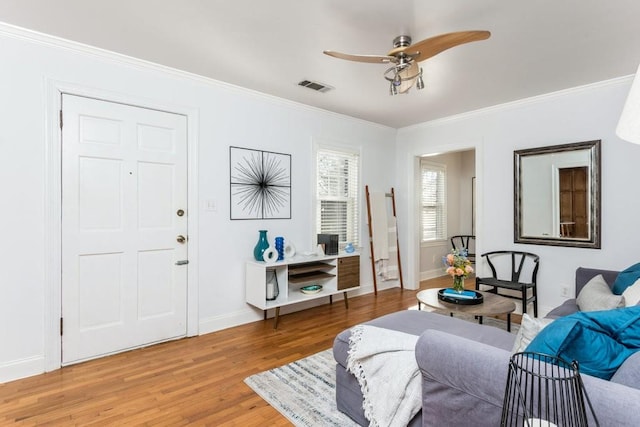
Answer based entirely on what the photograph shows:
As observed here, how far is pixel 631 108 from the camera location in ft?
2.95

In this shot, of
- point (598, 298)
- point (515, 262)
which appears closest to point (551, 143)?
point (515, 262)

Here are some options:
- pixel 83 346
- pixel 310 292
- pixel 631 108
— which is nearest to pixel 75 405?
pixel 83 346

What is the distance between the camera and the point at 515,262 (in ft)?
13.3

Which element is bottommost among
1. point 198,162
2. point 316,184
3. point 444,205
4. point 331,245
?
point 331,245

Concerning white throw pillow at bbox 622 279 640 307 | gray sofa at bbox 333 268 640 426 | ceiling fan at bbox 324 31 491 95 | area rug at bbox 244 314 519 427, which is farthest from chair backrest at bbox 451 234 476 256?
gray sofa at bbox 333 268 640 426

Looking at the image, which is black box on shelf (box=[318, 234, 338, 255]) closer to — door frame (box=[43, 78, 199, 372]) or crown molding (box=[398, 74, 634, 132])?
crown molding (box=[398, 74, 634, 132])

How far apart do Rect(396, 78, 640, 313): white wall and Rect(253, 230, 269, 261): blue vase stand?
108 inches

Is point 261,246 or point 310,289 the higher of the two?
point 261,246

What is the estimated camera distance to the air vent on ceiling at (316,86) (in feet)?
11.2

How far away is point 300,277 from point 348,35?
Answer: 8.58 feet

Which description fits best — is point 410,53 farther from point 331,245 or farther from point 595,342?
point 331,245

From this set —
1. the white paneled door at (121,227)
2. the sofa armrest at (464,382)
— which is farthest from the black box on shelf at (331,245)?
the sofa armrest at (464,382)

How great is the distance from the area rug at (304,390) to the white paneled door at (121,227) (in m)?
1.26

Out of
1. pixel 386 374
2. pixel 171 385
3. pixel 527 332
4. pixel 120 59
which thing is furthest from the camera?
pixel 120 59
